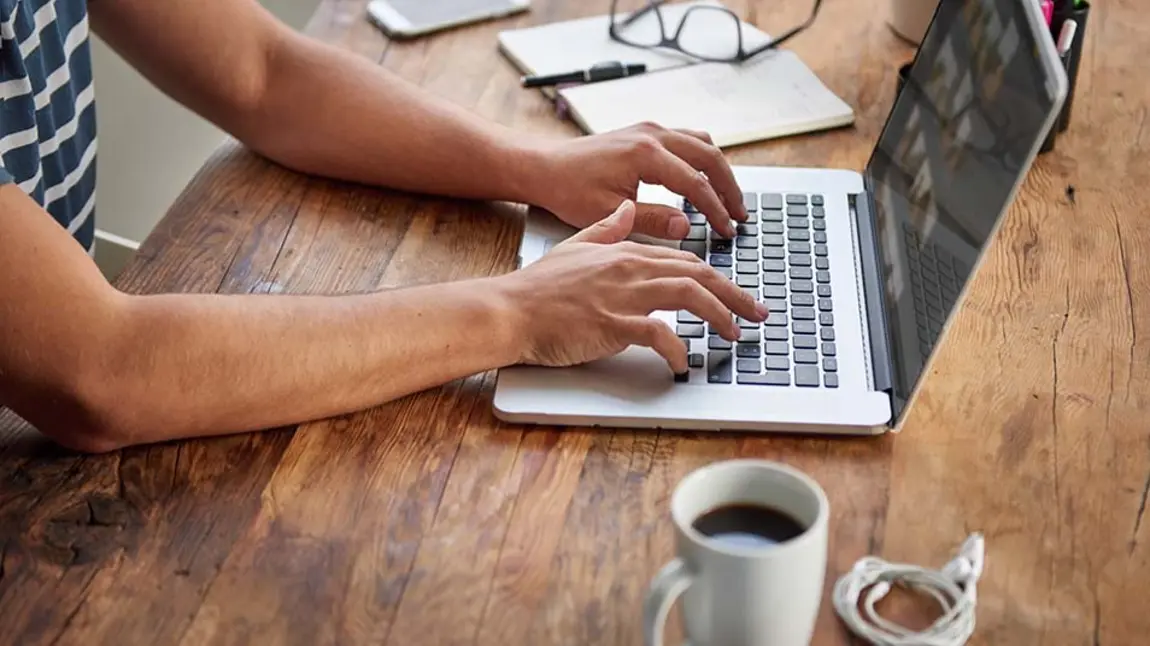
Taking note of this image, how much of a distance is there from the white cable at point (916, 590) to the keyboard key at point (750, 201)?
0.43 meters

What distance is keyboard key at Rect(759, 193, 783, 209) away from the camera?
1221 mm

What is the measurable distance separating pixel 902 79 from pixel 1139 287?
0.32 m

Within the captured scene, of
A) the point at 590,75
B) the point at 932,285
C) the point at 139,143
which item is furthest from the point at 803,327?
the point at 139,143

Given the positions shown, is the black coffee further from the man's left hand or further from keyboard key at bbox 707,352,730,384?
the man's left hand

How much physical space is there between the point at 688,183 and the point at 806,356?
23 centimetres

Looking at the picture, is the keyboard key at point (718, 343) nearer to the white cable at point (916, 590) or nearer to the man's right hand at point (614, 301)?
the man's right hand at point (614, 301)

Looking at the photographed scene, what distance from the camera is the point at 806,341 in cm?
104

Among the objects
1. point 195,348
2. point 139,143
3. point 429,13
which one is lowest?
point 139,143

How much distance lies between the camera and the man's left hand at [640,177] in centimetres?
117

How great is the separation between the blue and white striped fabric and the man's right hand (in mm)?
449

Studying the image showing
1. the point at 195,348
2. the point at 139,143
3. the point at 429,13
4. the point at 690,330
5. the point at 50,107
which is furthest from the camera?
the point at 139,143

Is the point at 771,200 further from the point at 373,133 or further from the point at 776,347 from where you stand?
the point at 373,133

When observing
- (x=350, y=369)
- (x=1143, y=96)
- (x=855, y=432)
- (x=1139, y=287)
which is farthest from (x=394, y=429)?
(x=1143, y=96)

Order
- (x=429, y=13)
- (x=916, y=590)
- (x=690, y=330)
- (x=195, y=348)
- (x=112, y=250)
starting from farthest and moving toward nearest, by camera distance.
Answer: (x=112, y=250) → (x=429, y=13) → (x=690, y=330) → (x=195, y=348) → (x=916, y=590)
